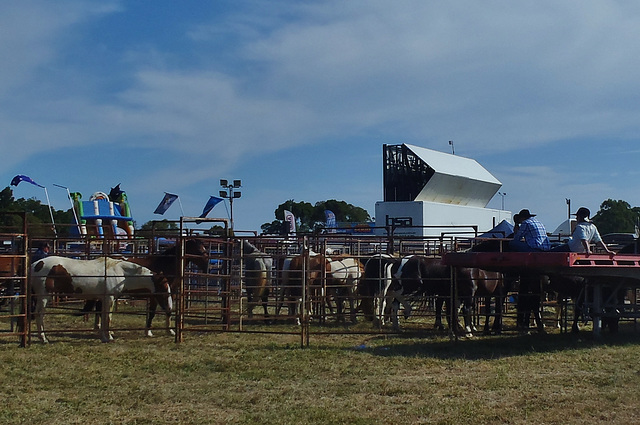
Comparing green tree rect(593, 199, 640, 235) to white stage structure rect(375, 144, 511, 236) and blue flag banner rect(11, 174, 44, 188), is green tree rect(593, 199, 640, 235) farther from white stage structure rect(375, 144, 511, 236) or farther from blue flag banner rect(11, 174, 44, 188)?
blue flag banner rect(11, 174, 44, 188)

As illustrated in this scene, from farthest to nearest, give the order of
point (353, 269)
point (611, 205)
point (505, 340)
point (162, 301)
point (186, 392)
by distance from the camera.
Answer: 1. point (611, 205)
2. point (353, 269)
3. point (162, 301)
4. point (505, 340)
5. point (186, 392)

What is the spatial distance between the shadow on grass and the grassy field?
0.06ft

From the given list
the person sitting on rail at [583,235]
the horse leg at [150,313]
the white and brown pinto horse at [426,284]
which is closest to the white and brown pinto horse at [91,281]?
the horse leg at [150,313]

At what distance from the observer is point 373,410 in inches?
304

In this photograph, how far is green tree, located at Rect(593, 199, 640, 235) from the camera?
7169cm

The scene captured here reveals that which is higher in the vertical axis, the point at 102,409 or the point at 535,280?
the point at 535,280

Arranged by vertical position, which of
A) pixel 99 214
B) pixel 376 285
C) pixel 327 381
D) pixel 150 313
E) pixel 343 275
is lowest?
pixel 327 381

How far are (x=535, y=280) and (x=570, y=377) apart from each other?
5.46 metres

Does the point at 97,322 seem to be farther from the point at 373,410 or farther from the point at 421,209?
the point at 421,209

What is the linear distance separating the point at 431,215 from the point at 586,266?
126 feet

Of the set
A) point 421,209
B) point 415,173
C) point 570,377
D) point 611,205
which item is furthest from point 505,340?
point 611,205

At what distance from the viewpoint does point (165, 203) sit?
29.7 m

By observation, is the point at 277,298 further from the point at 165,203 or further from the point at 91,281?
the point at 165,203

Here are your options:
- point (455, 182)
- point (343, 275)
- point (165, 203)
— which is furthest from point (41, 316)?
point (455, 182)
